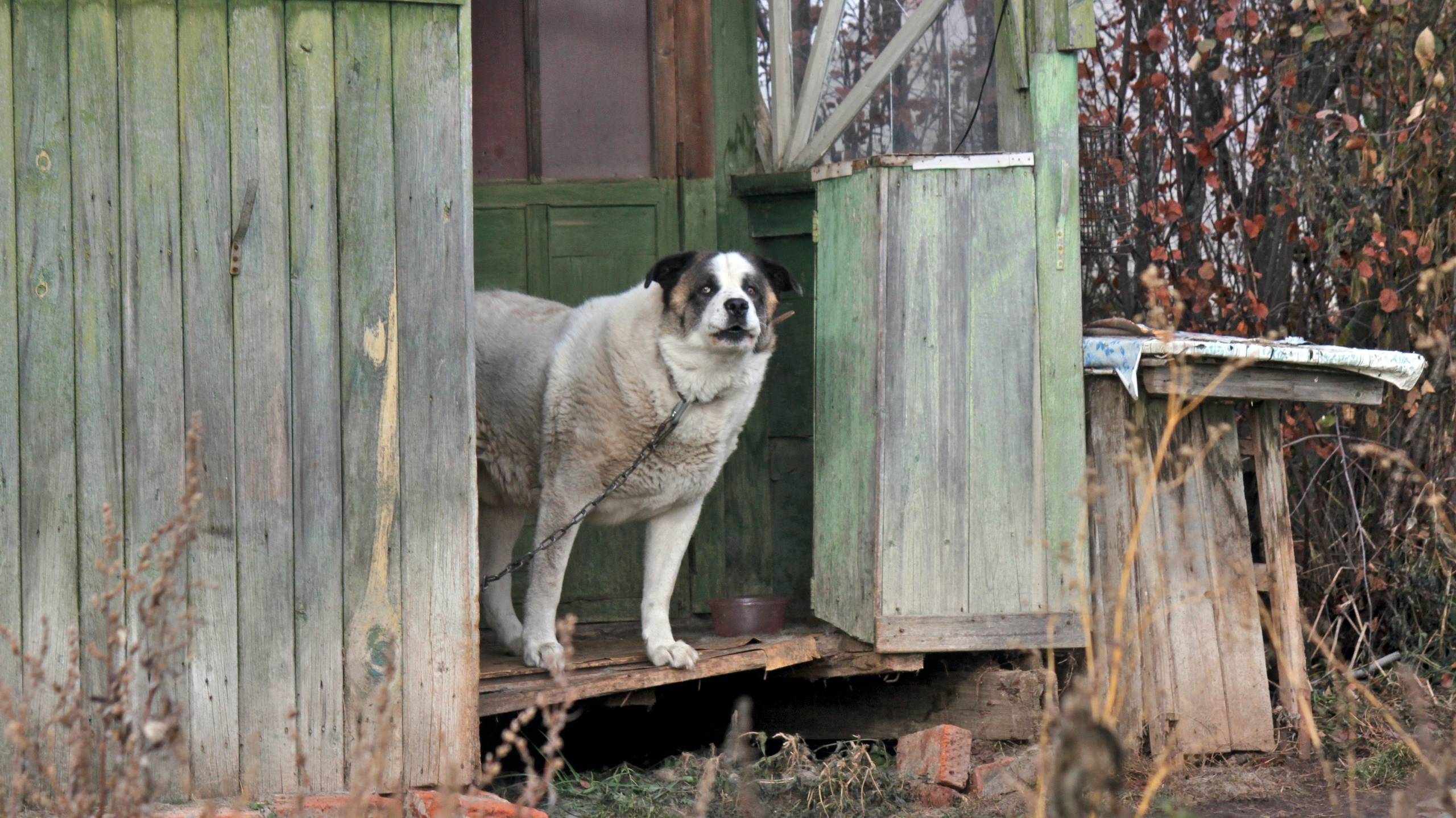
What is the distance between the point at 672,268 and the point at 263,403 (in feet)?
5.39

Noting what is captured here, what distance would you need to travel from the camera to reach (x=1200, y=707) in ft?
16.8

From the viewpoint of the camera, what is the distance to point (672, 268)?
16.8 feet

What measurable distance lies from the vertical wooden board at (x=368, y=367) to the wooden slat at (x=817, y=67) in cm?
231

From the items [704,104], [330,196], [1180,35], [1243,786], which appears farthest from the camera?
[1180,35]

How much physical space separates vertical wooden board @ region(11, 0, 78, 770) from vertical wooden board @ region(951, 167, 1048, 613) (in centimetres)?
290

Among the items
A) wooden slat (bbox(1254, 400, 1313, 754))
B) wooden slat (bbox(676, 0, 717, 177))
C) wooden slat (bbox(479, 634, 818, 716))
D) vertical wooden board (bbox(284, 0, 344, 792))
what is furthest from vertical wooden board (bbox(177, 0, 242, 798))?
wooden slat (bbox(1254, 400, 1313, 754))

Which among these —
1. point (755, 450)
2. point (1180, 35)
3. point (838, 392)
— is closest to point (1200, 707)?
point (838, 392)

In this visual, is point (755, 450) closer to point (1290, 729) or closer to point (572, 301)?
point (572, 301)

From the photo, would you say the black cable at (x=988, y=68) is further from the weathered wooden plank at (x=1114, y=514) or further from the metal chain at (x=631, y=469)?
the metal chain at (x=631, y=469)

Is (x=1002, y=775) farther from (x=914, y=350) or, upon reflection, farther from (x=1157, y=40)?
(x=1157, y=40)

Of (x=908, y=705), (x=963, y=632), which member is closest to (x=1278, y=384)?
(x=963, y=632)

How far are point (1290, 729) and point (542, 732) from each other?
2.79 metres

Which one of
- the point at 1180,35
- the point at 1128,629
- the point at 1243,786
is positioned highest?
the point at 1180,35

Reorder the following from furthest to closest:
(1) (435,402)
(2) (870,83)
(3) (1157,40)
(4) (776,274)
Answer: (3) (1157,40) < (2) (870,83) < (4) (776,274) < (1) (435,402)
